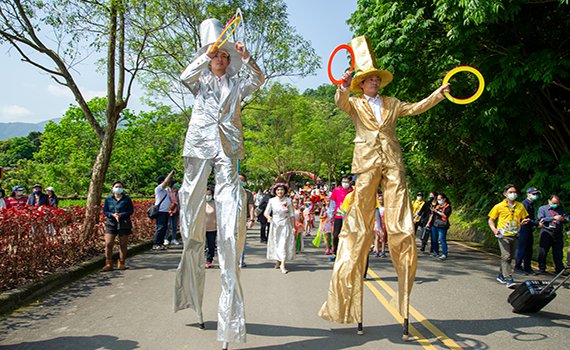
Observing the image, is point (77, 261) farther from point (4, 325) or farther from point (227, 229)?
point (227, 229)

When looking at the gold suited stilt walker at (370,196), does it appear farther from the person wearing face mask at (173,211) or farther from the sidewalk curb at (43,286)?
the person wearing face mask at (173,211)

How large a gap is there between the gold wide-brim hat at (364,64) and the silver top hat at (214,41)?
49.3 inches

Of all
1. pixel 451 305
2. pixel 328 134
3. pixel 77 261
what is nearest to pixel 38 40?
pixel 77 261

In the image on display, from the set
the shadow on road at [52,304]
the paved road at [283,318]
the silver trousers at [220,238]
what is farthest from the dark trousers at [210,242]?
the silver trousers at [220,238]

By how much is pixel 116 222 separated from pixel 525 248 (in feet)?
26.1

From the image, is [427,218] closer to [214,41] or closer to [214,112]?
[214,112]

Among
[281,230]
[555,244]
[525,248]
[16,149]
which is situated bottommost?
[525,248]

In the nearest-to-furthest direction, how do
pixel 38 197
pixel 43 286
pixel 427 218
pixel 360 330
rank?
pixel 360 330
pixel 43 286
pixel 38 197
pixel 427 218

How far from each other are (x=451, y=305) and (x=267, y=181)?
40.9 metres

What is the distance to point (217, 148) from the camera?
4.59 m

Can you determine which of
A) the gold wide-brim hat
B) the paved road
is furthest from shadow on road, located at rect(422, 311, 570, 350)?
the gold wide-brim hat

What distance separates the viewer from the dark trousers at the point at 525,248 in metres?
9.16

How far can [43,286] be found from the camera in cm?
677

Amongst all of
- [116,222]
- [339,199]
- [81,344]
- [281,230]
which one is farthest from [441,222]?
[81,344]
